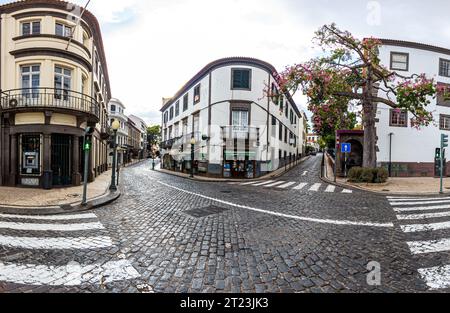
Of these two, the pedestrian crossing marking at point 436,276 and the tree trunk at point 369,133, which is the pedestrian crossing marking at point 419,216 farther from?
the tree trunk at point 369,133

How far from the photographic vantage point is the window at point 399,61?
22234mm

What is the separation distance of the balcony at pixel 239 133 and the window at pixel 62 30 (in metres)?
12.6

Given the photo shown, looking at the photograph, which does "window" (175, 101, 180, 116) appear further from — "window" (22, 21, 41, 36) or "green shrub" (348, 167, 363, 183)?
"green shrub" (348, 167, 363, 183)

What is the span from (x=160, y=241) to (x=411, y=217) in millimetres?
7361

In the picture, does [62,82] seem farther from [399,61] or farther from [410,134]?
[410,134]

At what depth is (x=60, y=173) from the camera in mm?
13180

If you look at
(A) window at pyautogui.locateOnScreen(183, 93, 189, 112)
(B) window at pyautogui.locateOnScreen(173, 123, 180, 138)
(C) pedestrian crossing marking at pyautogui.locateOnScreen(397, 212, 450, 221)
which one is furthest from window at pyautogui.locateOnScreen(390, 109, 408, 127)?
(B) window at pyautogui.locateOnScreen(173, 123, 180, 138)

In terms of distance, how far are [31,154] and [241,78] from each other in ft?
53.5

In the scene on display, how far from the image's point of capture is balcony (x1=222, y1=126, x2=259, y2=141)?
21.0 m

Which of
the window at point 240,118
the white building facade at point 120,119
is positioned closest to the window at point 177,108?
the window at point 240,118

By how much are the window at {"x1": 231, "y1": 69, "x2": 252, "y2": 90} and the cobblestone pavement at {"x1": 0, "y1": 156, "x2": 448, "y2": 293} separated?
1616 centimetres

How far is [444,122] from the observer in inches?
914

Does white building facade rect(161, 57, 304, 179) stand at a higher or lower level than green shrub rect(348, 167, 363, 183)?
higher

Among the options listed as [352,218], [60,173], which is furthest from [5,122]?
[352,218]
